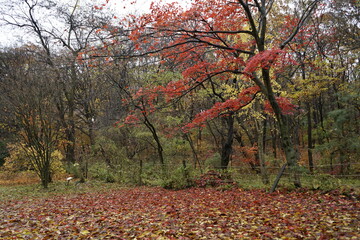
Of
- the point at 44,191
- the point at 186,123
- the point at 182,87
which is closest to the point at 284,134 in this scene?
the point at 182,87

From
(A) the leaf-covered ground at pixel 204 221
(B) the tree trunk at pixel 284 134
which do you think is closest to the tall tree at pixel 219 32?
(B) the tree trunk at pixel 284 134

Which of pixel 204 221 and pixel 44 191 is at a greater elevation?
pixel 204 221

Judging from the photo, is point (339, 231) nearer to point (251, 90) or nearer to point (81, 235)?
point (81, 235)

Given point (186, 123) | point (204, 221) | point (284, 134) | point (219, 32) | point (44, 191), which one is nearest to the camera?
point (204, 221)

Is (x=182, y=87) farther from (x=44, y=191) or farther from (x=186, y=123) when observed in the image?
(x=44, y=191)

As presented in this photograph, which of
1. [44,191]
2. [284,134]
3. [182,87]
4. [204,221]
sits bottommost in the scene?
[44,191]

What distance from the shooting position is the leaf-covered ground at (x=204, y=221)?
415cm

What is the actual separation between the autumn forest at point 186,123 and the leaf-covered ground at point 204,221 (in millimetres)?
37

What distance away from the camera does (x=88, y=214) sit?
6008 millimetres

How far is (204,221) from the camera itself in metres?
5.07

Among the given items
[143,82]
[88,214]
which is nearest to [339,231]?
[88,214]

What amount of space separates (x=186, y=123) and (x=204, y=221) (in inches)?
360

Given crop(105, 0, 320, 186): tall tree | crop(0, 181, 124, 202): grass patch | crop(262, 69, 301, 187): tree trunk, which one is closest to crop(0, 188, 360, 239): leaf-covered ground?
crop(262, 69, 301, 187): tree trunk

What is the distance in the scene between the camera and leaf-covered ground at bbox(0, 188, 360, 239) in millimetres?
4152
